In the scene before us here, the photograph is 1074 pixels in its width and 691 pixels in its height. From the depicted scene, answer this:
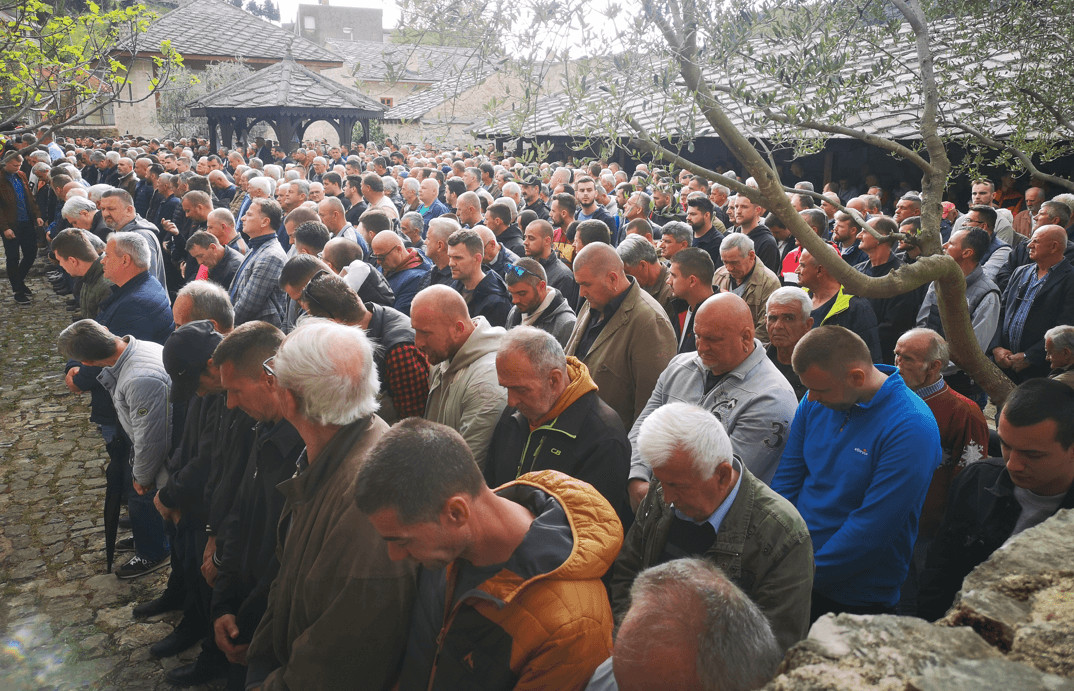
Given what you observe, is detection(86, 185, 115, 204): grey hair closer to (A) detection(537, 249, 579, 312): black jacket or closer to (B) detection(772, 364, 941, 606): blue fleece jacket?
(A) detection(537, 249, 579, 312): black jacket

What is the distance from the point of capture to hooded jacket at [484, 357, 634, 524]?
3.13 m

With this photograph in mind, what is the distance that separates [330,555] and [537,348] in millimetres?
1238

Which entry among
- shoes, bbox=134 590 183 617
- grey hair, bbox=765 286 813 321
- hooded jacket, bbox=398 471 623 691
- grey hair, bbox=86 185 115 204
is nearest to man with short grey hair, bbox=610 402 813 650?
hooded jacket, bbox=398 471 623 691

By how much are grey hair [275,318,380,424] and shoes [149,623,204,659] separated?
233 cm

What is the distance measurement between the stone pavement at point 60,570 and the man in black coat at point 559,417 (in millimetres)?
2510

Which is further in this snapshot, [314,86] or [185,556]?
[314,86]

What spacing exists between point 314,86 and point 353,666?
26305mm

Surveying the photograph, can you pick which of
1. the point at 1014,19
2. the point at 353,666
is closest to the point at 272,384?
the point at 353,666

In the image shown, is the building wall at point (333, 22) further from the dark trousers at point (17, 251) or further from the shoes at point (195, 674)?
the shoes at point (195, 674)

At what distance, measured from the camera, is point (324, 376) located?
2.53 meters

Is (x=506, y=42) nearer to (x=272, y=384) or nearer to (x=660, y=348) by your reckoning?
(x=660, y=348)

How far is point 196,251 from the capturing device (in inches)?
263

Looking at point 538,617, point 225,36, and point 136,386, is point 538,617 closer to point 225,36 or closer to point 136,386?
point 136,386

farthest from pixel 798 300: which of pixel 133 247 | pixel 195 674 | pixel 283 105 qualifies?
pixel 283 105
